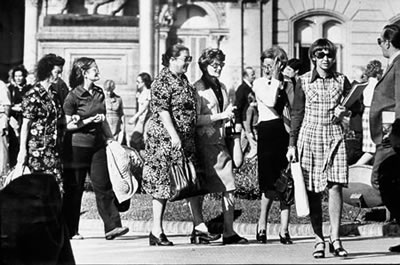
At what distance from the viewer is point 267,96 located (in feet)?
24.2

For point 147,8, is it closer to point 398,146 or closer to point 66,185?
point 66,185

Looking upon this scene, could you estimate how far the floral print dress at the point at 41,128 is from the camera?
7.09 metres

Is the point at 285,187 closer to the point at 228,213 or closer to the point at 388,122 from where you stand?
the point at 228,213

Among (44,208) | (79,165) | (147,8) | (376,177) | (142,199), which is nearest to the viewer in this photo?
(44,208)

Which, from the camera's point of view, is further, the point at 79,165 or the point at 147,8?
the point at 147,8

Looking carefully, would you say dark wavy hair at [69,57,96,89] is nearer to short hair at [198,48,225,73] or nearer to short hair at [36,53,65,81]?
short hair at [36,53,65,81]

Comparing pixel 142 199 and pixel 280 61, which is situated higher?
pixel 280 61

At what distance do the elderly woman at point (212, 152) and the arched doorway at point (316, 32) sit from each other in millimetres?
3286

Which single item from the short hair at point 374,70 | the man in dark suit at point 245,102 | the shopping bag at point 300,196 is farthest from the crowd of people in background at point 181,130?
the man in dark suit at point 245,102

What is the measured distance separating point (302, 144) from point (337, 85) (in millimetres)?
439

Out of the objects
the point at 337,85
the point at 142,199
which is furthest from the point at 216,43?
the point at 337,85

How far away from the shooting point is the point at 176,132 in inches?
279

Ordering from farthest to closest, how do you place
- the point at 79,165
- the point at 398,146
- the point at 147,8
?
the point at 147,8 → the point at 79,165 → the point at 398,146

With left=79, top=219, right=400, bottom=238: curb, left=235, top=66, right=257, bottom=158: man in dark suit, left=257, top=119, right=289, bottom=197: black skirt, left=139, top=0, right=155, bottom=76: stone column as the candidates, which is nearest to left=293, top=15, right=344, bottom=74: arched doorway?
left=235, top=66, right=257, bottom=158: man in dark suit
